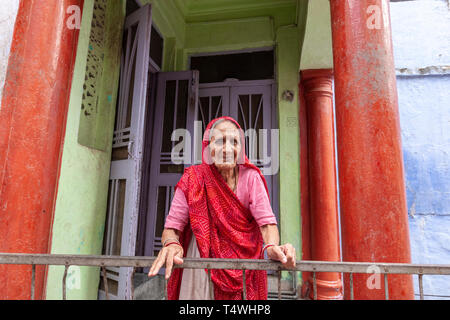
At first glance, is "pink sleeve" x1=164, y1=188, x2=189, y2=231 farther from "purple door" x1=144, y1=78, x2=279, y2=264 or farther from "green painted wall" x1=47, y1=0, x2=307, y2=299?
"purple door" x1=144, y1=78, x2=279, y2=264

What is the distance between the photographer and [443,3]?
4.75m

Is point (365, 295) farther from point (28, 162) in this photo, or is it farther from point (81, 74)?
point (81, 74)

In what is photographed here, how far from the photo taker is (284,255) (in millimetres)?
1113

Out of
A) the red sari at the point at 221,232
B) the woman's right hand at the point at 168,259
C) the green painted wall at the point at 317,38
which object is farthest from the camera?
the green painted wall at the point at 317,38

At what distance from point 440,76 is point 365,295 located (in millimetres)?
4979

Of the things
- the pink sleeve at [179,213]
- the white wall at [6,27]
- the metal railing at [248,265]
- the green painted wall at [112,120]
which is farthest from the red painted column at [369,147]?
the white wall at [6,27]

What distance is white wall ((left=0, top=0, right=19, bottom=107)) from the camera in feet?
6.68

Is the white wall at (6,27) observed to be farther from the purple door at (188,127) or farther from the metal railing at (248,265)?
the purple door at (188,127)

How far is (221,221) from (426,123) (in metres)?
4.82

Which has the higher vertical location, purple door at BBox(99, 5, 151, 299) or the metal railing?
purple door at BBox(99, 5, 151, 299)

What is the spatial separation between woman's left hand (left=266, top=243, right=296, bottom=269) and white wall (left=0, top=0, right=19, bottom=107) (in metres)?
2.39

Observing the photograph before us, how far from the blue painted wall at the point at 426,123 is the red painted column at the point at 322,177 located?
1.52 meters

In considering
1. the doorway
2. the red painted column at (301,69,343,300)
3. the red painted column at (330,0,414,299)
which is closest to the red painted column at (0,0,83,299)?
the doorway

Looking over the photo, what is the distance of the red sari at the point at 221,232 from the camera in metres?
1.35
